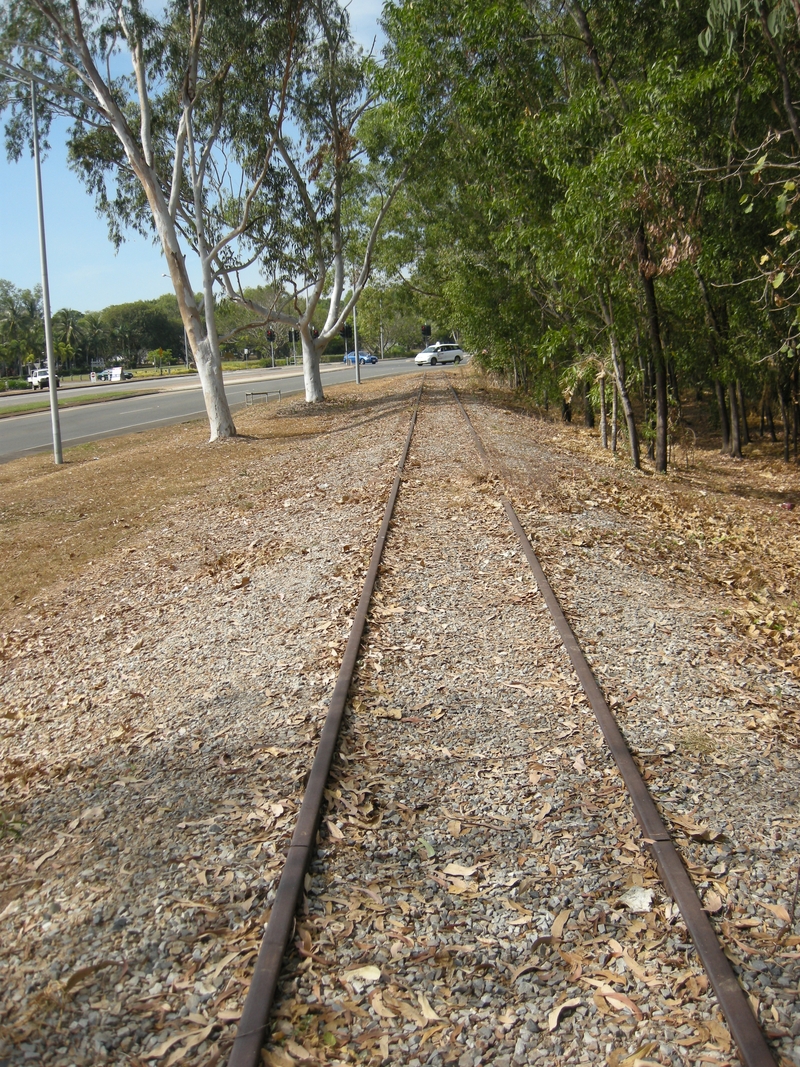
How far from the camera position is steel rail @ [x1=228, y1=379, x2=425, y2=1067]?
9.27ft

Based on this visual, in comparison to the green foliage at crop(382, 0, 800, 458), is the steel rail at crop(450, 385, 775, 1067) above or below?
below

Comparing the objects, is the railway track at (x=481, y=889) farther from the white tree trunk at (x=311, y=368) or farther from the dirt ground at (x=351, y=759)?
the white tree trunk at (x=311, y=368)

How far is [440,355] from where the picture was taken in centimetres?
6981

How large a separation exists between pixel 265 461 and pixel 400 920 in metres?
14.5

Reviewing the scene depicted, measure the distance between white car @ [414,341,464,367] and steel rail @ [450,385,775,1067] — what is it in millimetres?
64699

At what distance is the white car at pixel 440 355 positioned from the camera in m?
69.1

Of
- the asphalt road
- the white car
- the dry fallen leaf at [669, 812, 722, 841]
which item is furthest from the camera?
the white car


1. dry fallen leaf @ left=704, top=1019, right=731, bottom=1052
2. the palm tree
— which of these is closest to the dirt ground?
dry fallen leaf @ left=704, top=1019, right=731, bottom=1052

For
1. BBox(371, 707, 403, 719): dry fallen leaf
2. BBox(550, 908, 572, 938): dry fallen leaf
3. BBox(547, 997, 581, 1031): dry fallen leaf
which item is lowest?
BBox(547, 997, 581, 1031): dry fallen leaf

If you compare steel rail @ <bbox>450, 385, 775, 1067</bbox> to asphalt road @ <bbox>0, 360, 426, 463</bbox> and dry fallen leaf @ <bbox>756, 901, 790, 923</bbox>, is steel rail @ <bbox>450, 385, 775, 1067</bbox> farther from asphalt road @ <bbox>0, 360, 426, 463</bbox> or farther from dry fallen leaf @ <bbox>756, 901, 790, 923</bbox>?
asphalt road @ <bbox>0, 360, 426, 463</bbox>

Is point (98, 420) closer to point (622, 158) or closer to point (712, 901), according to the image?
point (622, 158)

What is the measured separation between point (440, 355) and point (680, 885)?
224 ft

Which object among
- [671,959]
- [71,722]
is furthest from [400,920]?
[71,722]

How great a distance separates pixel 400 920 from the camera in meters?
3.44
